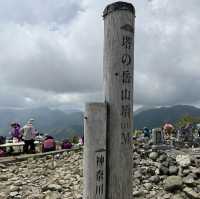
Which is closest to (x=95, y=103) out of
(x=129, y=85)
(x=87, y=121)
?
(x=87, y=121)

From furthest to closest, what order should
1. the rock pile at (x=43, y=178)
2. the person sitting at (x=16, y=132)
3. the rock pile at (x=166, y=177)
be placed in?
1. the person sitting at (x=16, y=132)
2. the rock pile at (x=43, y=178)
3. the rock pile at (x=166, y=177)

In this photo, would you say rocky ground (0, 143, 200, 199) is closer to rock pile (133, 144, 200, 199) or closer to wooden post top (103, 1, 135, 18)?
rock pile (133, 144, 200, 199)

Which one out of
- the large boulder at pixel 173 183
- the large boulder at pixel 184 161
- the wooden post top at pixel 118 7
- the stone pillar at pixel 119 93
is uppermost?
the wooden post top at pixel 118 7

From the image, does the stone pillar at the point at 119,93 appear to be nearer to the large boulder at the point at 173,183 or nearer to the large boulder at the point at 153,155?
the large boulder at the point at 173,183

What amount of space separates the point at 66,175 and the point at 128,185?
22.5 feet

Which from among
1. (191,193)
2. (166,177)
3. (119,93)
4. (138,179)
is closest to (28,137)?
(138,179)

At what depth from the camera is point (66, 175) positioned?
9883mm

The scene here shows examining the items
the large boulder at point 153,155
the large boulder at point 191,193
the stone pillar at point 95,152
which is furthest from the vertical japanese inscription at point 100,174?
the large boulder at point 153,155

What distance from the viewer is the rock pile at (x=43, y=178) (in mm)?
8312

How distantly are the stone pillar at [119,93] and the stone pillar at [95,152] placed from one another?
0.23 feet

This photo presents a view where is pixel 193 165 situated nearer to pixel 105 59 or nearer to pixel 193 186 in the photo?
pixel 193 186

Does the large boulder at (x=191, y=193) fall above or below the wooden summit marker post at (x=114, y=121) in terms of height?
below

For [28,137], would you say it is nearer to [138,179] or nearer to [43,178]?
[43,178]

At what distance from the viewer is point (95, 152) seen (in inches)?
130
